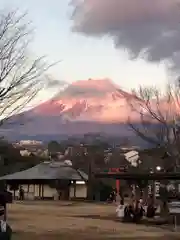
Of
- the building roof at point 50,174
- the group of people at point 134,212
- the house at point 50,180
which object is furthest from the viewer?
the house at point 50,180

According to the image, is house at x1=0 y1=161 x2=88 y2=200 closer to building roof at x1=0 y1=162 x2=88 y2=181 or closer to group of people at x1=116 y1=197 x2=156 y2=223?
building roof at x1=0 y1=162 x2=88 y2=181

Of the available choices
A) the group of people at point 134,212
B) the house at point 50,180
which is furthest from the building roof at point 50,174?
the group of people at point 134,212

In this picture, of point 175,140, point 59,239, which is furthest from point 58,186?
point 59,239

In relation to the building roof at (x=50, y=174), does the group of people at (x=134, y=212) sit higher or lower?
lower

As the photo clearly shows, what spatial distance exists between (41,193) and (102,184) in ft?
24.0

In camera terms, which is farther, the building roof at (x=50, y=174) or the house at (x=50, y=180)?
the house at (x=50, y=180)

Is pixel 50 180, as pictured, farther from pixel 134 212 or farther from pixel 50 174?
pixel 134 212

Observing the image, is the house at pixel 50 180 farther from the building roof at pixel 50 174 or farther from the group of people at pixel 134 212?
the group of people at pixel 134 212

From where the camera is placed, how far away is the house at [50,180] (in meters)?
57.3

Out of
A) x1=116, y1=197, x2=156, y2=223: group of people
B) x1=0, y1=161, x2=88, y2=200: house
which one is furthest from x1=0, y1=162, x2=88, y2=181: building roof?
x1=116, y1=197, x2=156, y2=223: group of people

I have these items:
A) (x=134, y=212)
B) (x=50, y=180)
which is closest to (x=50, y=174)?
(x=50, y=180)

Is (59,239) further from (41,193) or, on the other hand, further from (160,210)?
(41,193)

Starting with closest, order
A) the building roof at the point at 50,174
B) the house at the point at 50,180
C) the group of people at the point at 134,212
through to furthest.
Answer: the group of people at the point at 134,212
the building roof at the point at 50,174
the house at the point at 50,180

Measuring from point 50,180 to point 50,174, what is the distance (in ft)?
2.35
